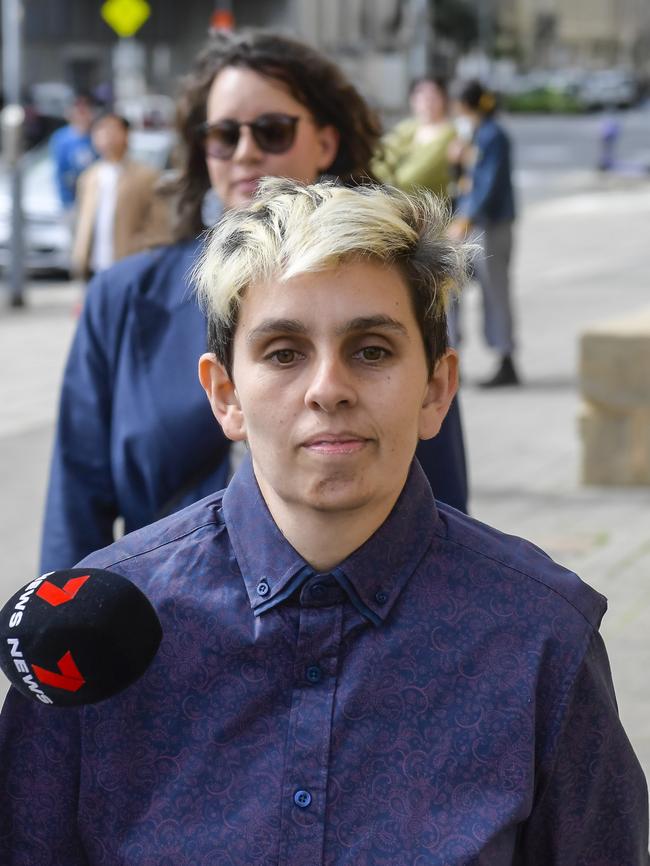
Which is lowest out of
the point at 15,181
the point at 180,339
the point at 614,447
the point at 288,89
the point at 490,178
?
the point at 614,447

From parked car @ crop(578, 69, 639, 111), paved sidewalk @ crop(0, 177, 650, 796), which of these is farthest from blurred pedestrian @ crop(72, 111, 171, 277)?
parked car @ crop(578, 69, 639, 111)

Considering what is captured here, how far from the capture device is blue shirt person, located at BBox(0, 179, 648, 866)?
1754 mm

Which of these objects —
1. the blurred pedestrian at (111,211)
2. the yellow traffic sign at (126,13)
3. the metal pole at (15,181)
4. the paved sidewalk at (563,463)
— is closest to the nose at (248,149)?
the paved sidewalk at (563,463)

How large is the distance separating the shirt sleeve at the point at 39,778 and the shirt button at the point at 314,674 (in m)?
0.27

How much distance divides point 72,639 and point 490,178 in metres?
9.38

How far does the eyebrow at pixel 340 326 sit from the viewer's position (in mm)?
1786

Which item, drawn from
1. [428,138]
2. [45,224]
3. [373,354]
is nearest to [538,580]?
[373,354]

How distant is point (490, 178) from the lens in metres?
10.8

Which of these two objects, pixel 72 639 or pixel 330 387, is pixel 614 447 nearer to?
pixel 330 387

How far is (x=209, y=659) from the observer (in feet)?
5.95

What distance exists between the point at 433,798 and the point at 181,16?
62.5 m

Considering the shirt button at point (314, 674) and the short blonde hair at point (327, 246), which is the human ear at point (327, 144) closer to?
the short blonde hair at point (327, 246)

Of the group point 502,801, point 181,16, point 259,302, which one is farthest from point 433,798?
point 181,16

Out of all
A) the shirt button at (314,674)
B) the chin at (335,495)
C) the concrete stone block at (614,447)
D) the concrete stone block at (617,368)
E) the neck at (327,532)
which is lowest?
the concrete stone block at (614,447)
